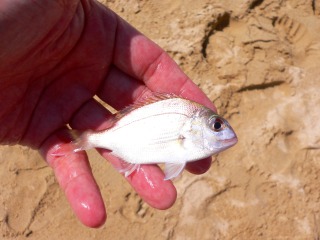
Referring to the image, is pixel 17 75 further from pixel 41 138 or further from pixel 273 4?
pixel 273 4

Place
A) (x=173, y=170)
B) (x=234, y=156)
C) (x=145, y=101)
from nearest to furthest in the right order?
(x=173, y=170), (x=145, y=101), (x=234, y=156)

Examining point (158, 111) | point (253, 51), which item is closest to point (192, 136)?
point (158, 111)

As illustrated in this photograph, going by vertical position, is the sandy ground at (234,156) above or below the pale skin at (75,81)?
below

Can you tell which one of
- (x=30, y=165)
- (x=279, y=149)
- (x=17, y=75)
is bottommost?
(x=30, y=165)


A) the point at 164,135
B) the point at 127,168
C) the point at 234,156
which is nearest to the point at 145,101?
the point at 164,135

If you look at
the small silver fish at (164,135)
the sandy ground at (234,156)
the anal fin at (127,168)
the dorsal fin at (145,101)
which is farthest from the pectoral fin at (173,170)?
the sandy ground at (234,156)

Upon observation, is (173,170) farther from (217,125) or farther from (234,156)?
(234,156)

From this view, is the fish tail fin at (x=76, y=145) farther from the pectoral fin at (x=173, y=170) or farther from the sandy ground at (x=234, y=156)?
the sandy ground at (x=234, y=156)
